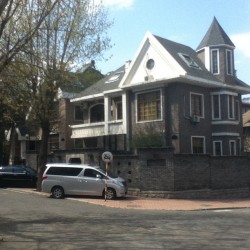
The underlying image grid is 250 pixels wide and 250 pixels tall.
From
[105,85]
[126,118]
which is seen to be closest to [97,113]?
[105,85]

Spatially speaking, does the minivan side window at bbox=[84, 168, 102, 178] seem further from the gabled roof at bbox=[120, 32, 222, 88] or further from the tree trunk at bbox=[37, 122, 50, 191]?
the gabled roof at bbox=[120, 32, 222, 88]

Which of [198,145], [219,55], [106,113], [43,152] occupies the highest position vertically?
[219,55]

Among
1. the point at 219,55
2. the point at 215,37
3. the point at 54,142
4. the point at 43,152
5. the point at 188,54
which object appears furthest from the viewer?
the point at 54,142

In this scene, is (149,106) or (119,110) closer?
(149,106)

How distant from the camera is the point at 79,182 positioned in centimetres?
2644

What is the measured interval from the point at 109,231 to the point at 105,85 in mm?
25564

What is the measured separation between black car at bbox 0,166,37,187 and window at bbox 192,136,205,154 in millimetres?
11015

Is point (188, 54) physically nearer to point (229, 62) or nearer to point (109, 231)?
point (229, 62)

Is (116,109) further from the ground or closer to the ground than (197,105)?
further from the ground

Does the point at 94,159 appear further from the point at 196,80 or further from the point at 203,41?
the point at 203,41

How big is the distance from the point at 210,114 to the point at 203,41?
6.02 metres

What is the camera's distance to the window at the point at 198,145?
32.4m

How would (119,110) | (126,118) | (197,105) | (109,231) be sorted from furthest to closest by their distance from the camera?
(119,110), (126,118), (197,105), (109,231)

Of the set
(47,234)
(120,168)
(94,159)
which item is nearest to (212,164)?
(120,168)
